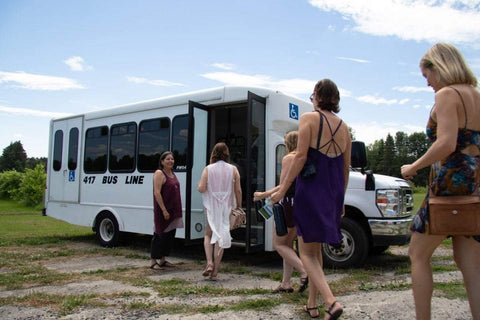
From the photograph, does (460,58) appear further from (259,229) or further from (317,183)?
(259,229)

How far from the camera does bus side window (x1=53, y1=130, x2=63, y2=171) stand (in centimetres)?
997

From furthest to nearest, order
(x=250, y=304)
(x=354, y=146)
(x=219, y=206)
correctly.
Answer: (x=354, y=146)
(x=219, y=206)
(x=250, y=304)

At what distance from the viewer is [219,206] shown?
5605 mm

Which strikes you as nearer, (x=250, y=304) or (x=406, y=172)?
(x=406, y=172)

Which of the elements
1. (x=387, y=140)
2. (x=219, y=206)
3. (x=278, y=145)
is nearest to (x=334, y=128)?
(x=219, y=206)

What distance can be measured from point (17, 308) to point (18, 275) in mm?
1860

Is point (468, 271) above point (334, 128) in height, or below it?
below

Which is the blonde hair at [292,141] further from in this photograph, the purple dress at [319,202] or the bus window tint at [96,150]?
the bus window tint at [96,150]

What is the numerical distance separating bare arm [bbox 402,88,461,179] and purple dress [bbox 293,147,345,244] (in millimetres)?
793

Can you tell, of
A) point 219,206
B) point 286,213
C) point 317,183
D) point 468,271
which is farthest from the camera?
point 219,206

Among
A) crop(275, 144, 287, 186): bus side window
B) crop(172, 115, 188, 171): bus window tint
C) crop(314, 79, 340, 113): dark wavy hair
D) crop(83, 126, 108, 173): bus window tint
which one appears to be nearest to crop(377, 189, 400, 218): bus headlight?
crop(275, 144, 287, 186): bus side window

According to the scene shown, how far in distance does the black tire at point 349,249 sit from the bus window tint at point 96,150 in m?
5.23

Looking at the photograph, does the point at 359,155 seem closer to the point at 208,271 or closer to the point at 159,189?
the point at 208,271

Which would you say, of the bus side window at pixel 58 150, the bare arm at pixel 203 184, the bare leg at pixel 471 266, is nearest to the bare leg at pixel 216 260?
the bare arm at pixel 203 184
